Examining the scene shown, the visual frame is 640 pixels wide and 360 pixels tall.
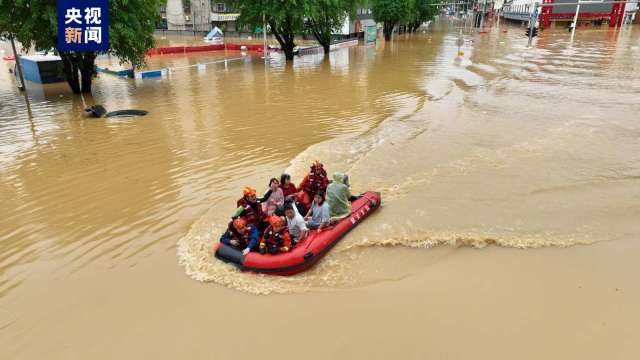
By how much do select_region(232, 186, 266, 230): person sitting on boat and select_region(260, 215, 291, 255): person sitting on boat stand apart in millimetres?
338

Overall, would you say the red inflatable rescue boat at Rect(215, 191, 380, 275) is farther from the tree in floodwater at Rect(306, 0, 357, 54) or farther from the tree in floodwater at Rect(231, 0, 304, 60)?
the tree in floodwater at Rect(306, 0, 357, 54)

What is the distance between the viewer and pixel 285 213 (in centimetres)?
737

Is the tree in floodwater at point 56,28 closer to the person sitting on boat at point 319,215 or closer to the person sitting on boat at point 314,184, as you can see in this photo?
the person sitting on boat at point 314,184

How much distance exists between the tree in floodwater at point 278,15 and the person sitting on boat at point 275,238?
935 inches

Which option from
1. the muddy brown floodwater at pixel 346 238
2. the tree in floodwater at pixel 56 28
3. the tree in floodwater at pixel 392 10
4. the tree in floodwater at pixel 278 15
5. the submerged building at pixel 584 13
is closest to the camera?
the muddy brown floodwater at pixel 346 238

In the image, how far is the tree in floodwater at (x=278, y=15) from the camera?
28.2m

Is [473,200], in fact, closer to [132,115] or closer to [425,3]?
[132,115]

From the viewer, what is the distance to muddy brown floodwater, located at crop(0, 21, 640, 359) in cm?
568

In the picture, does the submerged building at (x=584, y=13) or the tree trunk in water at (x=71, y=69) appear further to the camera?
the submerged building at (x=584, y=13)

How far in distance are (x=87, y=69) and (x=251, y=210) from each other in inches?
662

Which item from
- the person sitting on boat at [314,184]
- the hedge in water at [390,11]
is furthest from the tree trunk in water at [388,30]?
the person sitting on boat at [314,184]

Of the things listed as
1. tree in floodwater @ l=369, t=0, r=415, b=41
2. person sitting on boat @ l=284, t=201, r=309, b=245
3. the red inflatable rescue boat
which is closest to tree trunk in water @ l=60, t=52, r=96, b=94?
the red inflatable rescue boat

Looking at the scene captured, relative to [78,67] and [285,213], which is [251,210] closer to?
[285,213]

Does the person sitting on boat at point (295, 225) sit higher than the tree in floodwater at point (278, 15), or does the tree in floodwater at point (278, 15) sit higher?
the tree in floodwater at point (278, 15)
